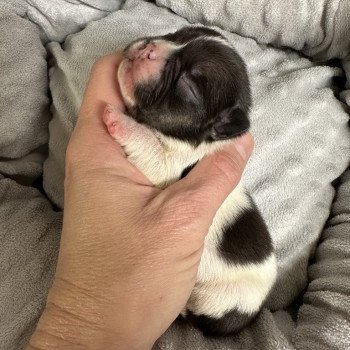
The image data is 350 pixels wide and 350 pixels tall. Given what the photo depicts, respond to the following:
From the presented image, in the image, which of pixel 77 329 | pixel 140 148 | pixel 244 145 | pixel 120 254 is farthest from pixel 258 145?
pixel 77 329

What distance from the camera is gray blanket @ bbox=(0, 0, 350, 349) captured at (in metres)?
1.56

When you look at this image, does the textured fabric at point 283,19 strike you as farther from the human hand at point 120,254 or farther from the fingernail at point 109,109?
the human hand at point 120,254

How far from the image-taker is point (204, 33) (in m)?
1.61

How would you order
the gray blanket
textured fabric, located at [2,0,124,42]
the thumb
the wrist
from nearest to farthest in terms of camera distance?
A: 1. the wrist
2. the thumb
3. the gray blanket
4. textured fabric, located at [2,0,124,42]

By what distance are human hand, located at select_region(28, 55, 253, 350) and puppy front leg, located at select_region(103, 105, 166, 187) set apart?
0.12 m

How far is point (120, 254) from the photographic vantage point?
4.20 ft

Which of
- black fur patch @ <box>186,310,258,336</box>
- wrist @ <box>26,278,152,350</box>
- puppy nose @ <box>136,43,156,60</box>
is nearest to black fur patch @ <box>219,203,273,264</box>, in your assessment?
black fur patch @ <box>186,310,258,336</box>

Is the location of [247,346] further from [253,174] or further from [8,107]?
[8,107]

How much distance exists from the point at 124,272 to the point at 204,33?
82 cm

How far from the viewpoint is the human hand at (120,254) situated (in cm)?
125

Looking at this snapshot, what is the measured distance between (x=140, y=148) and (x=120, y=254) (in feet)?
1.35

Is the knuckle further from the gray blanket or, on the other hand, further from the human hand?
the gray blanket

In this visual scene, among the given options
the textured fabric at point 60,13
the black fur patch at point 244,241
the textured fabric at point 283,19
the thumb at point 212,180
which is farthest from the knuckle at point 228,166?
the textured fabric at point 60,13

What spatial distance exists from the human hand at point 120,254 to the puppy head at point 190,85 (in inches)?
7.9
